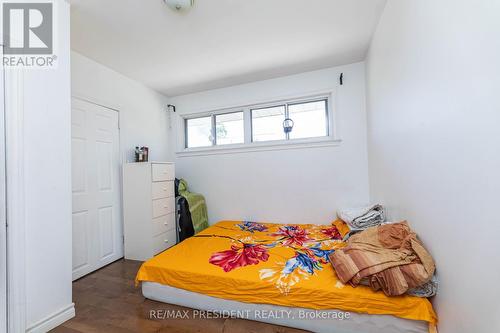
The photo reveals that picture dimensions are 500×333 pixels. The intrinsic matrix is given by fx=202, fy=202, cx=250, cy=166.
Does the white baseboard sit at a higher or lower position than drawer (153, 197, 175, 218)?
lower

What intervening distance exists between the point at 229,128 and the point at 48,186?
7.85 ft

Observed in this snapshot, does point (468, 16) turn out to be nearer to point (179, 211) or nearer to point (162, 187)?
point (162, 187)

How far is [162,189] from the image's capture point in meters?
2.79

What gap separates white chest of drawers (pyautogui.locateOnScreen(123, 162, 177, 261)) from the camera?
2.59m

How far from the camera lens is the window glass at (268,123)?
3162 mm

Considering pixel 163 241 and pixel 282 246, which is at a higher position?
pixel 282 246

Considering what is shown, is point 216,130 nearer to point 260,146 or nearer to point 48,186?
point 260,146

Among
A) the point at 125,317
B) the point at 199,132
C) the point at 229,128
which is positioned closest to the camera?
the point at 125,317

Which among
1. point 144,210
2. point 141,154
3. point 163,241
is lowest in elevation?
point 163,241

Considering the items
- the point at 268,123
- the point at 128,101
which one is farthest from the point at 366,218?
the point at 128,101

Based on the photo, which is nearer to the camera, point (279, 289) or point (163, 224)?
point (279, 289)

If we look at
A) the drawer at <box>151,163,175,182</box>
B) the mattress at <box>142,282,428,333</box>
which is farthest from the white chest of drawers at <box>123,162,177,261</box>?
the mattress at <box>142,282,428,333</box>

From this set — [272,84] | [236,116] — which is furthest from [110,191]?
[272,84]

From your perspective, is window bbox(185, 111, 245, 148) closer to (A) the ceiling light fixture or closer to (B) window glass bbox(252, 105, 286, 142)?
(B) window glass bbox(252, 105, 286, 142)
